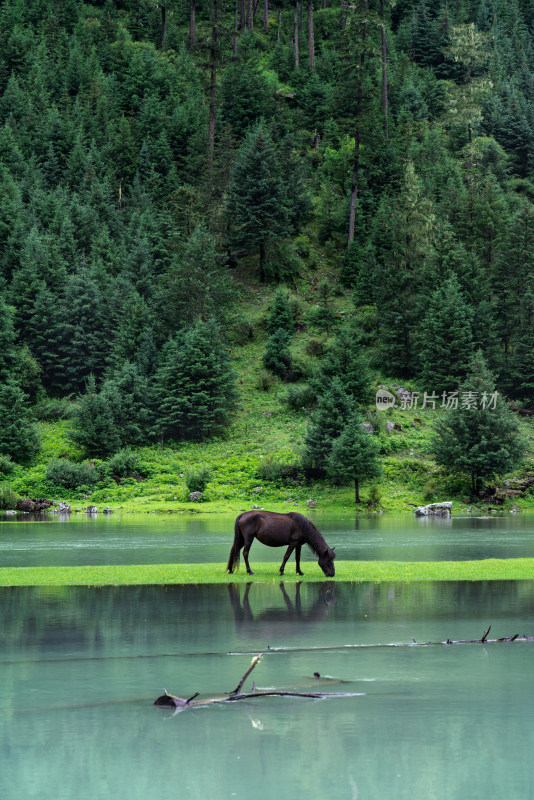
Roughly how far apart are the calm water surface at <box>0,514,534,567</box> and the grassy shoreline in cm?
260

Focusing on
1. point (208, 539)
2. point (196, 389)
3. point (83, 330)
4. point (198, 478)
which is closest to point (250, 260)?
point (83, 330)

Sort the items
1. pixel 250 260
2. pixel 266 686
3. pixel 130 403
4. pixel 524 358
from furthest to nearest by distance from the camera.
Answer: pixel 250 260, pixel 524 358, pixel 130 403, pixel 266 686

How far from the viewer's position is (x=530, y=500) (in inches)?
2589

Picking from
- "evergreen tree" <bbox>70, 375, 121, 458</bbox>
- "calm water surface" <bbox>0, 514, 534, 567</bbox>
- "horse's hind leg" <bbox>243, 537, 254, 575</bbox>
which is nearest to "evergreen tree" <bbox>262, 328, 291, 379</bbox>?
"evergreen tree" <bbox>70, 375, 121, 458</bbox>

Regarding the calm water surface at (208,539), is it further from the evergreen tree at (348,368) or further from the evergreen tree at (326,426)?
the evergreen tree at (348,368)

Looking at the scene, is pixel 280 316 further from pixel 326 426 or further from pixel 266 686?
pixel 266 686

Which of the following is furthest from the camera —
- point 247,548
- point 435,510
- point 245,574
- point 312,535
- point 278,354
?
point 278,354

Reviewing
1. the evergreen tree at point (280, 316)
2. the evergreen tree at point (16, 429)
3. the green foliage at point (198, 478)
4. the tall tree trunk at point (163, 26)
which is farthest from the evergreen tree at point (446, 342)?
the tall tree trunk at point (163, 26)

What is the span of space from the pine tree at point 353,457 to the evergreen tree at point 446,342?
17.8m

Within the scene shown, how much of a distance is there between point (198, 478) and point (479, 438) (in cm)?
2044

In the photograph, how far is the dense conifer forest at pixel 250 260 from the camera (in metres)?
70.6

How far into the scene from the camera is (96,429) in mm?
70250

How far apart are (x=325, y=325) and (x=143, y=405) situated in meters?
19.6

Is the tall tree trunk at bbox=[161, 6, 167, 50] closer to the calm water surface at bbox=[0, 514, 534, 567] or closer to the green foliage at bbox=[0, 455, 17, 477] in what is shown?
the green foliage at bbox=[0, 455, 17, 477]
